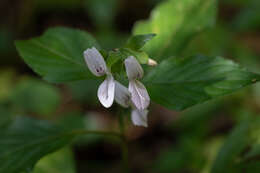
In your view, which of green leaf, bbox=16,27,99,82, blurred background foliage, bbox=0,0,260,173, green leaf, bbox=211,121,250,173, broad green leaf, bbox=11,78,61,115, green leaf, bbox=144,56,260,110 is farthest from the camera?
broad green leaf, bbox=11,78,61,115

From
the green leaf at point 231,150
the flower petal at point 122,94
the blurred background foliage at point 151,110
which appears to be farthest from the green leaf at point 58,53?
the blurred background foliage at point 151,110

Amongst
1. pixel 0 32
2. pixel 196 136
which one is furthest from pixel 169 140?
pixel 0 32

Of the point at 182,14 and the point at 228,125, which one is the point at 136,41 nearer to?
the point at 182,14

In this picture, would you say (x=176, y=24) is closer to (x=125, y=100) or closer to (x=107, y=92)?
(x=125, y=100)

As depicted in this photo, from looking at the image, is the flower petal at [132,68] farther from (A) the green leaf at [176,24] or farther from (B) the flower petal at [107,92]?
(A) the green leaf at [176,24]

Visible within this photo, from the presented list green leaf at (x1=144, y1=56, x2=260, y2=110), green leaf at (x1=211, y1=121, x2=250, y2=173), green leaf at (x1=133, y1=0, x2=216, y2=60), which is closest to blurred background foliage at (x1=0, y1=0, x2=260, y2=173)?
green leaf at (x1=211, y1=121, x2=250, y2=173)

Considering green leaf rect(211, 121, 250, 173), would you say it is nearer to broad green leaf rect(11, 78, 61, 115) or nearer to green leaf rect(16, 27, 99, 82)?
green leaf rect(16, 27, 99, 82)
